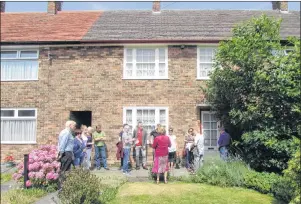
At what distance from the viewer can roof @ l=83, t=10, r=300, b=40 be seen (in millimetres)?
15477

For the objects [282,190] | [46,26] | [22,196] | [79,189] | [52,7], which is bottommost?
[22,196]

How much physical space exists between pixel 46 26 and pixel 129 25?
4207 mm

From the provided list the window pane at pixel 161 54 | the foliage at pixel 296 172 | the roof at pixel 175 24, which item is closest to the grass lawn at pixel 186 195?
the foliage at pixel 296 172

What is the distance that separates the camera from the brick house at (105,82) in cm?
1484

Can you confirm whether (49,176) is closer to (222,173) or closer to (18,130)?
(222,173)

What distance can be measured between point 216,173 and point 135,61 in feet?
23.0

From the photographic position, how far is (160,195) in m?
8.77

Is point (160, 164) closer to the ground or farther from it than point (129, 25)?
closer to the ground

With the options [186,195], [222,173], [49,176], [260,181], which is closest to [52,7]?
[49,176]

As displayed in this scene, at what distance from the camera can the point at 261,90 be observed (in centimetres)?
1080

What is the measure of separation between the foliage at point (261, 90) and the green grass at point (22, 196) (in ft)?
21.1

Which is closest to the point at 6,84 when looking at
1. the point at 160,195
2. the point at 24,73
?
the point at 24,73

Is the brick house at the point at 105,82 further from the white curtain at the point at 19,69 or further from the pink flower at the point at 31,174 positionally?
the pink flower at the point at 31,174

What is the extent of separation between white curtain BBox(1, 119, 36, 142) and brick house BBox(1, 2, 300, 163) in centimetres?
5
